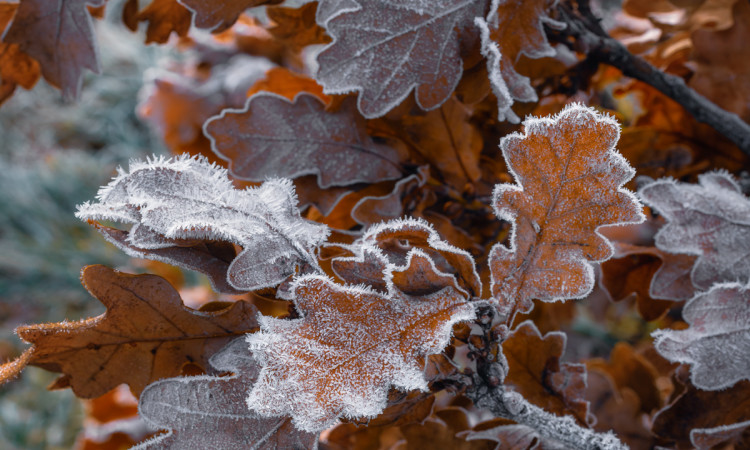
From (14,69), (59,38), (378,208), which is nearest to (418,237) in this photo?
(378,208)

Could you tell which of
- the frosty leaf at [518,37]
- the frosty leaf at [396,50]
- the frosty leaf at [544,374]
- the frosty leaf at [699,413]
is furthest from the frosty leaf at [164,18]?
the frosty leaf at [699,413]

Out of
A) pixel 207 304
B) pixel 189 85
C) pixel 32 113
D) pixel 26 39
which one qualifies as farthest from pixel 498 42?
pixel 32 113

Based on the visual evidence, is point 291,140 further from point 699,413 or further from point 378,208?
point 699,413

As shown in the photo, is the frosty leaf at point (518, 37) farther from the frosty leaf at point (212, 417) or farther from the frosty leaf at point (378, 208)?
the frosty leaf at point (212, 417)

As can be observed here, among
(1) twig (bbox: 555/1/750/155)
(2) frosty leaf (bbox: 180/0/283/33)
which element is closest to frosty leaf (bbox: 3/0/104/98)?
(2) frosty leaf (bbox: 180/0/283/33)

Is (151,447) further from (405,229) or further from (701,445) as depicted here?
(701,445)

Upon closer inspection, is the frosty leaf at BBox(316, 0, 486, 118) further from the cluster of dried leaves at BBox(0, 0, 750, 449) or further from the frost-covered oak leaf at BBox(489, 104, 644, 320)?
the frost-covered oak leaf at BBox(489, 104, 644, 320)
